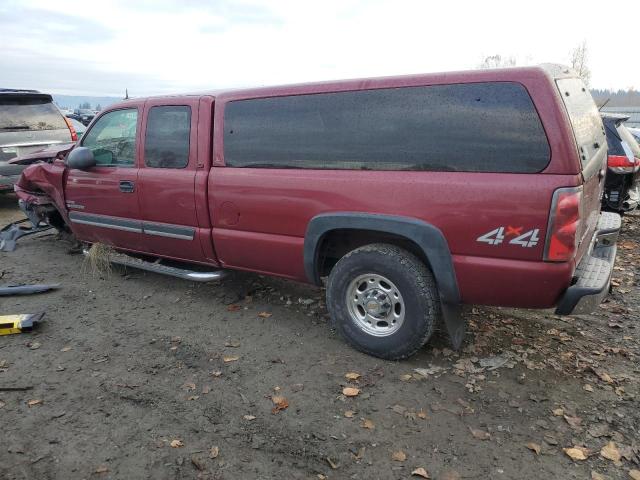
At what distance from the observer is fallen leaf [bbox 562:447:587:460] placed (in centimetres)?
257

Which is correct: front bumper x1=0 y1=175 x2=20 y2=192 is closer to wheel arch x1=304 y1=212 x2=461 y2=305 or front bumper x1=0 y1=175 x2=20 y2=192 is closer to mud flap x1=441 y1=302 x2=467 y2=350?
wheel arch x1=304 y1=212 x2=461 y2=305

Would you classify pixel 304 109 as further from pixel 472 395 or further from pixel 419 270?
pixel 472 395

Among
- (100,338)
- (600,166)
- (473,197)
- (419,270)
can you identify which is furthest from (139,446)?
(600,166)

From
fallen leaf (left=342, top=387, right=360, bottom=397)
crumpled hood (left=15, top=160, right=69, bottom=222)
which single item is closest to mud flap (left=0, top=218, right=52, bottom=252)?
crumpled hood (left=15, top=160, right=69, bottom=222)

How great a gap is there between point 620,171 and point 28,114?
9.19 metres

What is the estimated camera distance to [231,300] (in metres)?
4.75

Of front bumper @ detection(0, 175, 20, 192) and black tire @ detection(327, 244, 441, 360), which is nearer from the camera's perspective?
black tire @ detection(327, 244, 441, 360)

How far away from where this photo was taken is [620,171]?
6199 mm

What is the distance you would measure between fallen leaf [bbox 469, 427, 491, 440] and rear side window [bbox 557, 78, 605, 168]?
1645mm

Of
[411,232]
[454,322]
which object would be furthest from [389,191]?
[454,322]

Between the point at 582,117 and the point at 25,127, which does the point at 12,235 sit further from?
the point at 582,117

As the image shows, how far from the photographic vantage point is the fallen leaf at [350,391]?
3166mm

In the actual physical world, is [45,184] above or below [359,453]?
above

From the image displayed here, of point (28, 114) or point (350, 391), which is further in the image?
point (28, 114)
